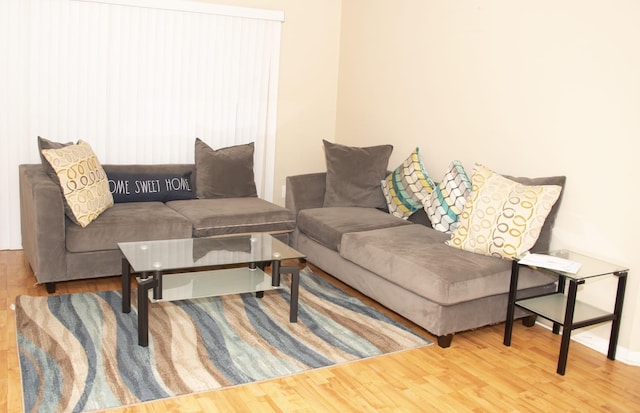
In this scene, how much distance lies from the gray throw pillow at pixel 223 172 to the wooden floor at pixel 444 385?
1.81 meters

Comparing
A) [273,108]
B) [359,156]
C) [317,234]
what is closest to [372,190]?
[359,156]

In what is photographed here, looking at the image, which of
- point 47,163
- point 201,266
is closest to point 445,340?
point 201,266

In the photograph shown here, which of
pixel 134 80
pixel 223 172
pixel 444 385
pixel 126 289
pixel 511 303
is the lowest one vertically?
pixel 444 385

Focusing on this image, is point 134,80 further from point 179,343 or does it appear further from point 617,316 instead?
point 617,316

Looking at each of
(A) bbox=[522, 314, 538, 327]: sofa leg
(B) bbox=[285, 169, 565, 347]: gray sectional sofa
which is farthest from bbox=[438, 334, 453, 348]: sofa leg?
(A) bbox=[522, 314, 538, 327]: sofa leg

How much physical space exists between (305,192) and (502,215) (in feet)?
5.63

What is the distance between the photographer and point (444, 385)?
3010 mm

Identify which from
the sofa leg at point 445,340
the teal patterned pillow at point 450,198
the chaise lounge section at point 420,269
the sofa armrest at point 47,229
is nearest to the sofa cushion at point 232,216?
the chaise lounge section at point 420,269

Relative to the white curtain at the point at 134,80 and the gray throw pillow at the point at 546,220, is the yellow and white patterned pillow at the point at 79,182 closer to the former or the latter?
Answer: the white curtain at the point at 134,80

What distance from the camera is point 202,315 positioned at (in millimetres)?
3674

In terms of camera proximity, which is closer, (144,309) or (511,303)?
(144,309)

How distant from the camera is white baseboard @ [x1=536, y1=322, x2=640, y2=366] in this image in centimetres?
337

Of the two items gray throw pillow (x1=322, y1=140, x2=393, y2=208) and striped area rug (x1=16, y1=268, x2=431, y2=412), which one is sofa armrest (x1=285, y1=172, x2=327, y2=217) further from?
striped area rug (x1=16, y1=268, x2=431, y2=412)

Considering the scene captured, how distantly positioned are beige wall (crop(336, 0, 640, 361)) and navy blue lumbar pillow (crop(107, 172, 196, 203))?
1722 millimetres
